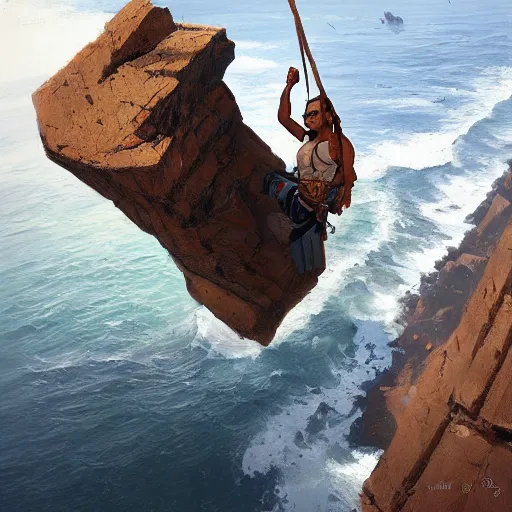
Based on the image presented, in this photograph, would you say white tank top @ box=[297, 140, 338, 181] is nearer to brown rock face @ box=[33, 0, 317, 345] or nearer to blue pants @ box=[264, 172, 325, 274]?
blue pants @ box=[264, 172, 325, 274]

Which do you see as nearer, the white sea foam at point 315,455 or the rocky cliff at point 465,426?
the rocky cliff at point 465,426

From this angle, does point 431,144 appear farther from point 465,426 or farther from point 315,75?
point 315,75

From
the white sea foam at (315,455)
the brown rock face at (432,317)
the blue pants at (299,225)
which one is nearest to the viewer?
the blue pants at (299,225)

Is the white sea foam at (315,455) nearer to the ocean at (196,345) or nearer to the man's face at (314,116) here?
the ocean at (196,345)

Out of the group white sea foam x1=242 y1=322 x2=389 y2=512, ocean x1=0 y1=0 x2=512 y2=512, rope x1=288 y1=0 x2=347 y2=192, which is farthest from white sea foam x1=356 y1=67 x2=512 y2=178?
rope x1=288 y1=0 x2=347 y2=192

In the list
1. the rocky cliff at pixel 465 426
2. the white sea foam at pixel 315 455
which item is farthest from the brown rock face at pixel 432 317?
the rocky cliff at pixel 465 426
